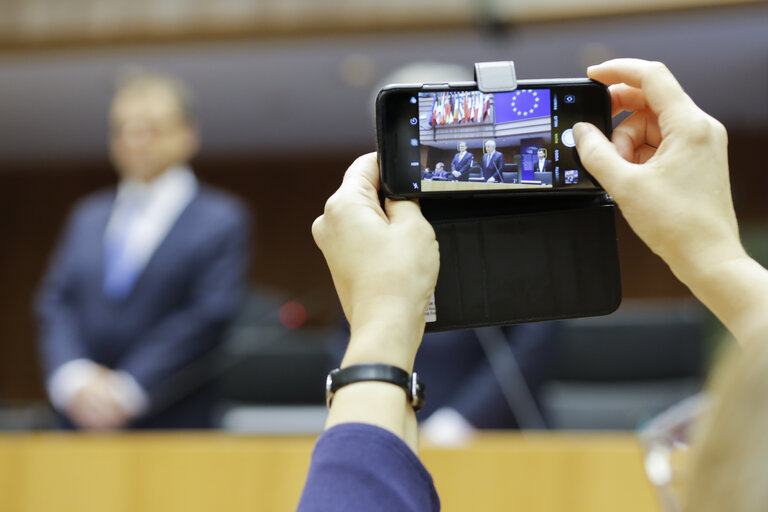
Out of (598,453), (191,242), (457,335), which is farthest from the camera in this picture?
(191,242)

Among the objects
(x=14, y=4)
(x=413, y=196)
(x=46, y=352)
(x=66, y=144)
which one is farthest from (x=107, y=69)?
(x=413, y=196)

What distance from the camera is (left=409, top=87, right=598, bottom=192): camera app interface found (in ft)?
1.54

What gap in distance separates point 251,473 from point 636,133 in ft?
2.27

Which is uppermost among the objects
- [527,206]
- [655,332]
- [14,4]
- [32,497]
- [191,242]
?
[14,4]

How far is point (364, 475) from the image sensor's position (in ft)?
1.23

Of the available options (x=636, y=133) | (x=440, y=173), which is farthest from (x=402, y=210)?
(x=636, y=133)

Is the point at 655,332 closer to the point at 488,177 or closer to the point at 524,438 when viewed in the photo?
the point at 524,438

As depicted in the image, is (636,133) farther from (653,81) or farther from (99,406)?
(99,406)

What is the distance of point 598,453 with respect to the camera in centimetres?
96

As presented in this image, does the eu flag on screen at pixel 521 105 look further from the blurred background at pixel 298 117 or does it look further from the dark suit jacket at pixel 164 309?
the dark suit jacket at pixel 164 309

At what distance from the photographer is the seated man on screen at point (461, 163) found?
18.4 inches

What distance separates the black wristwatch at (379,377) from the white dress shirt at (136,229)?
95 centimetres

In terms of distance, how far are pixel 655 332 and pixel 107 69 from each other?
2682 millimetres

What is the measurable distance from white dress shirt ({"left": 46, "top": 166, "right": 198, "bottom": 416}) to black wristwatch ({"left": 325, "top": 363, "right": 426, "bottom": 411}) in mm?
951
